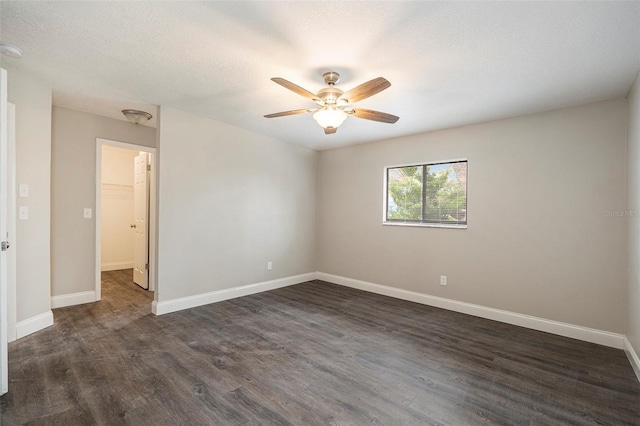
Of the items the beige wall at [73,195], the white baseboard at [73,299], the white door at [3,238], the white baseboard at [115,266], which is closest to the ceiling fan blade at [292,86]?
the white door at [3,238]

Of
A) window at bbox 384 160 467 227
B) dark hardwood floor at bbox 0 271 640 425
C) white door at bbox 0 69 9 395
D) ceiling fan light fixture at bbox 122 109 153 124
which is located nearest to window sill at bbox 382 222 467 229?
window at bbox 384 160 467 227

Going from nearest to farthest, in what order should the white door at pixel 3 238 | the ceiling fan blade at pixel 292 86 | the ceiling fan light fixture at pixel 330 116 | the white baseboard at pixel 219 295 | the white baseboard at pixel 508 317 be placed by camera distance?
the white door at pixel 3 238 < the ceiling fan blade at pixel 292 86 < the ceiling fan light fixture at pixel 330 116 < the white baseboard at pixel 508 317 < the white baseboard at pixel 219 295

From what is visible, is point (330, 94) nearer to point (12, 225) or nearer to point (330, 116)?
point (330, 116)

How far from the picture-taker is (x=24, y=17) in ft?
6.07

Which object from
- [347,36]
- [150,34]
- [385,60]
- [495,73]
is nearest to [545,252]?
[495,73]

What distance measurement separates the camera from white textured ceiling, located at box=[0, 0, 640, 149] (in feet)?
5.70

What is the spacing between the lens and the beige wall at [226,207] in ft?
11.7

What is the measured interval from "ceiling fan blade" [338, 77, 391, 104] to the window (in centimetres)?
220

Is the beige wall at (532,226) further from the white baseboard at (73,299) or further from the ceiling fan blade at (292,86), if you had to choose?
the white baseboard at (73,299)

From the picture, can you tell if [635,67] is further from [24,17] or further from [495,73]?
[24,17]

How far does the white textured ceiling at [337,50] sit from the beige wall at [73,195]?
653 millimetres

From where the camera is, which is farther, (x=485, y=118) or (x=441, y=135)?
(x=441, y=135)

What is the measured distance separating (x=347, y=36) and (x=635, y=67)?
2.29 meters

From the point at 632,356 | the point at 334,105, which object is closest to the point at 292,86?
the point at 334,105
